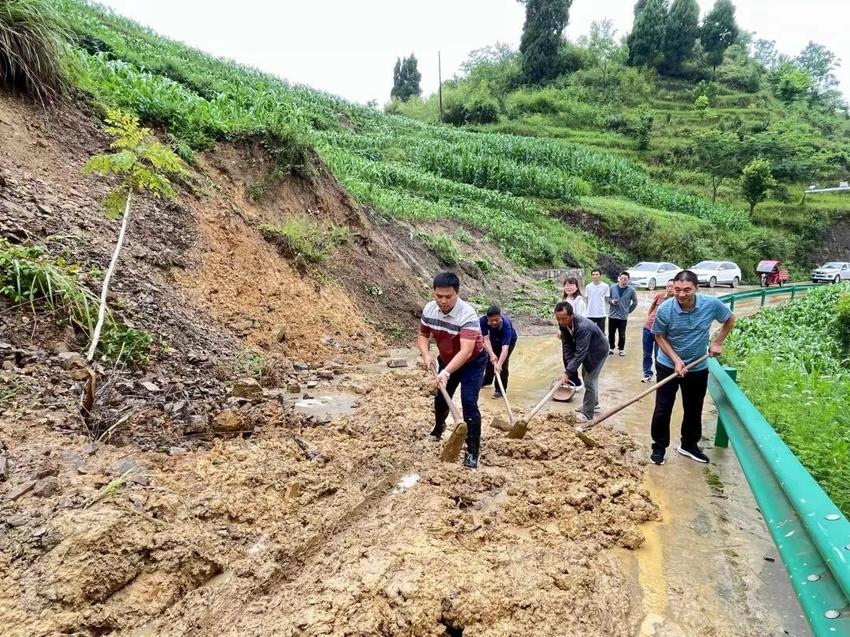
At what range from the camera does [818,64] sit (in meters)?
80.6

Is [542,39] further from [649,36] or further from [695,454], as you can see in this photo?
[695,454]

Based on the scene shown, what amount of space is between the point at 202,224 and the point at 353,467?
5.88 m

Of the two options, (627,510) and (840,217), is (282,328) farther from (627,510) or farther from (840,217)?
(840,217)

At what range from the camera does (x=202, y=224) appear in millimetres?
8617

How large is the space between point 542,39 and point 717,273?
45.4m

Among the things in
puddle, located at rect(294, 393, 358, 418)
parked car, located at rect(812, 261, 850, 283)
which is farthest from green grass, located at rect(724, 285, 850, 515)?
parked car, located at rect(812, 261, 850, 283)

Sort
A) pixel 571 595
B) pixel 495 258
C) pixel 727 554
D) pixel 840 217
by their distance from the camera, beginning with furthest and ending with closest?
pixel 840 217, pixel 495 258, pixel 727 554, pixel 571 595

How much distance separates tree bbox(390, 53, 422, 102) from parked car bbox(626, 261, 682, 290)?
61.6m

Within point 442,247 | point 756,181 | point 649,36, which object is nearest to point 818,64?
point 649,36

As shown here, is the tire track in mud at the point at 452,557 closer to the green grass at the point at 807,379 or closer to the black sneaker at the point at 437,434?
the black sneaker at the point at 437,434

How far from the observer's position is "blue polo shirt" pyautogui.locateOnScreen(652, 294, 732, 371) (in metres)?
4.93

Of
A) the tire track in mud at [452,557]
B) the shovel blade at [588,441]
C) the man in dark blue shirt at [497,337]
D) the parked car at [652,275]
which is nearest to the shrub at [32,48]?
the tire track in mud at [452,557]

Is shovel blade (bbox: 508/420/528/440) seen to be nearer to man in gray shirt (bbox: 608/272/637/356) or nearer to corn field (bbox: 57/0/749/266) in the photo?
man in gray shirt (bbox: 608/272/637/356)

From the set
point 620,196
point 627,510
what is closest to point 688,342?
point 627,510
